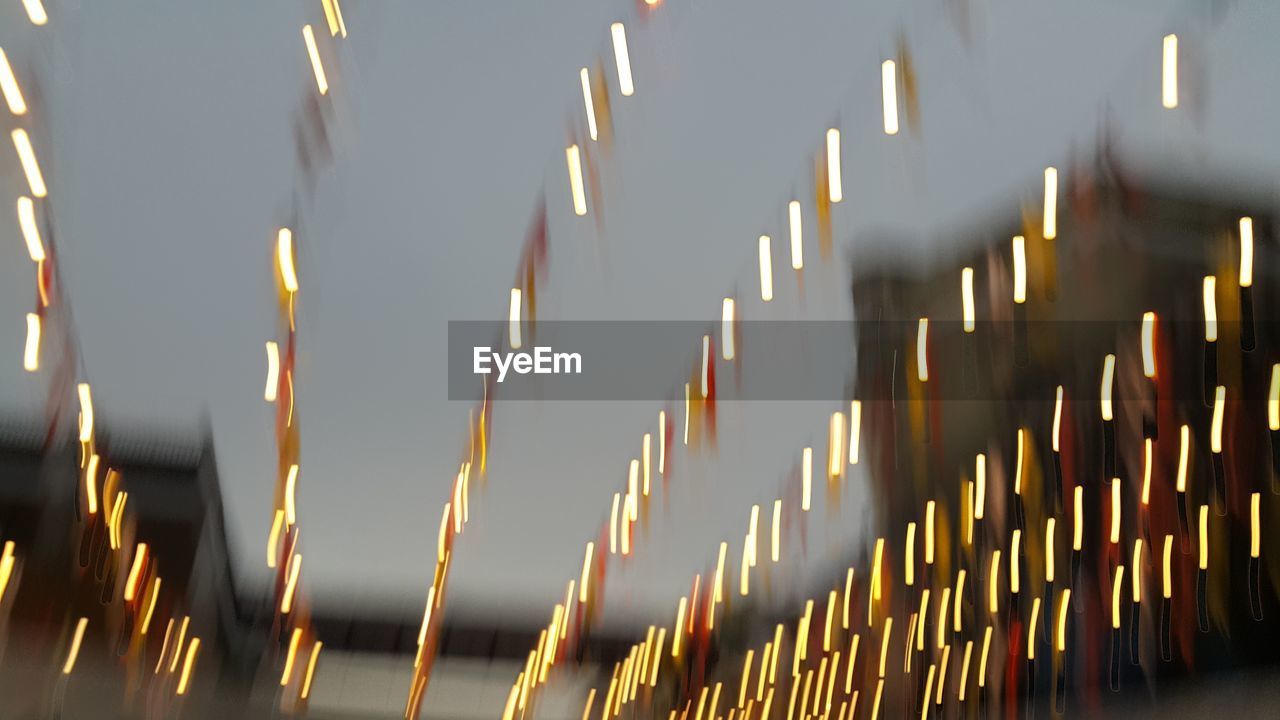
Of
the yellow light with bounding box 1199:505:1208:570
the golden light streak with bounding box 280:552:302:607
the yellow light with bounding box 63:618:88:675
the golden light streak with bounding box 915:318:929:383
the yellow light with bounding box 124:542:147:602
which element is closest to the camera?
the golden light streak with bounding box 915:318:929:383

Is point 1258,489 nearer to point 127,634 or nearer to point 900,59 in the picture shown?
point 900,59

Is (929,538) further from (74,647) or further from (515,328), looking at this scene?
(74,647)

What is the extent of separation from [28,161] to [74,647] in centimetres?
2108

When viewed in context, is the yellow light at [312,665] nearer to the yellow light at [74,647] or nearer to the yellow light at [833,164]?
the yellow light at [74,647]

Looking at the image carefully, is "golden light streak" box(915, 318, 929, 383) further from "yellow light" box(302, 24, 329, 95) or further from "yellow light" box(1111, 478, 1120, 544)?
"yellow light" box(302, 24, 329, 95)

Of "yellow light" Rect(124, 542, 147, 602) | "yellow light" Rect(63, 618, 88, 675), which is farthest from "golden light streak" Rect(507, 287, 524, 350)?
"yellow light" Rect(63, 618, 88, 675)

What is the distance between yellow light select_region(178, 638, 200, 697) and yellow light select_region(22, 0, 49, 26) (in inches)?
952

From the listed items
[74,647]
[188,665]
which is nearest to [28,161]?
[74,647]

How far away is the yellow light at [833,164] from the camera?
9.89 ft

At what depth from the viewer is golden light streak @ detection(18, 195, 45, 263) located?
263cm

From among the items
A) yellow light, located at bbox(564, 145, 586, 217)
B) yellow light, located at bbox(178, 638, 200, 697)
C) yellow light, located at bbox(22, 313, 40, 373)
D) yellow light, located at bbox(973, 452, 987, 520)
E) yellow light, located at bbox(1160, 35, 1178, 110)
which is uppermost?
yellow light, located at bbox(973, 452, 987, 520)

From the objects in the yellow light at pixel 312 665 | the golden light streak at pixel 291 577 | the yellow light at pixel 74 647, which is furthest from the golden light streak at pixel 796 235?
the yellow light at pixel 312 665

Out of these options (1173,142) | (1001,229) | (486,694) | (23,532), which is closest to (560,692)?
(486,694)

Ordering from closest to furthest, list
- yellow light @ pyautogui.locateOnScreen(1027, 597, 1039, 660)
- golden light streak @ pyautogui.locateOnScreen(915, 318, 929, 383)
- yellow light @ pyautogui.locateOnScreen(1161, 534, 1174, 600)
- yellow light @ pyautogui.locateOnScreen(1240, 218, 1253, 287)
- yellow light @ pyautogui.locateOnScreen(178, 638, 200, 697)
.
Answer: yellow light @ pyautogui.locateOnScreen(1240, 218, 1253, 287) < golden light streak @ pyautogui.locateOnScreen(915, 318, 929, 383) < yellow light @ pyautogui.locateOnScreen(1161, 534, 1174, 600) < yellow light @ pyautogui.locateOnScreen(1027, 597, 1039, 660) < yellow light @ pyautogui.locateOnScreen(178, 638, 200, 697)
